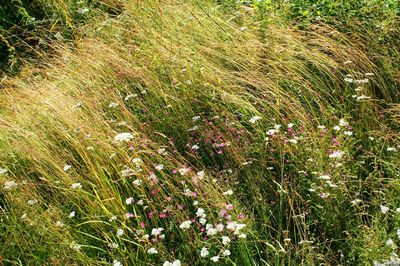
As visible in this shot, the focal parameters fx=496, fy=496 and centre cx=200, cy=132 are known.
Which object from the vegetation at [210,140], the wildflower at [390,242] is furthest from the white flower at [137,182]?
the wildflower at [390,242]

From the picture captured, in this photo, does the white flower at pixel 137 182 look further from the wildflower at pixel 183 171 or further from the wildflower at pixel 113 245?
the wildflower at pixel 113 245

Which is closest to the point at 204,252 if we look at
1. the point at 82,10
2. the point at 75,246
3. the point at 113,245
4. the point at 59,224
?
the point at 113,245

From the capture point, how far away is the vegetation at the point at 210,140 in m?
2.54

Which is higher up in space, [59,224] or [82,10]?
[82,10]

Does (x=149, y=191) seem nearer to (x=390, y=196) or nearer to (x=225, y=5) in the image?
(x=390, y=196)

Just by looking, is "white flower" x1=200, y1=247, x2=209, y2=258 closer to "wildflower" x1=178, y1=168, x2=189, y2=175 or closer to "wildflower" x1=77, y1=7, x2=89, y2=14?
"wildflower" x1=178, y1=168, x2=189, y2=175

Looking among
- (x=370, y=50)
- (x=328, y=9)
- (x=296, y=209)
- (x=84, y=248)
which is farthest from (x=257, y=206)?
(x=328, y=9)

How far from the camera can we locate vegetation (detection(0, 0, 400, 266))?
254 cm

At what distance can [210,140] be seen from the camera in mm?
3092

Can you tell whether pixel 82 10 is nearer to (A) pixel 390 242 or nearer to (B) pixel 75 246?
(B) pixel 75 246

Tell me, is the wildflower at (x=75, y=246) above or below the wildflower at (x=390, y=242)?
below

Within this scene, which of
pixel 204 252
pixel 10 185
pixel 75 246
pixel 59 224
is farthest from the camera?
pixel 10 185

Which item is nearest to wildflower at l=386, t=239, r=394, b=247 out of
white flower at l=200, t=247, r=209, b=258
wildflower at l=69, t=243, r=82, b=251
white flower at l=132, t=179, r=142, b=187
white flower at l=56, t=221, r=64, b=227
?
white flower at l=200, t=247, r=209, b=258

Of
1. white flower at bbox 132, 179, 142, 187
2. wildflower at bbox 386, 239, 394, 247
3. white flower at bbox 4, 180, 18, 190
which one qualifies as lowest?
white flower at bbox 4, 180, 18, 190
